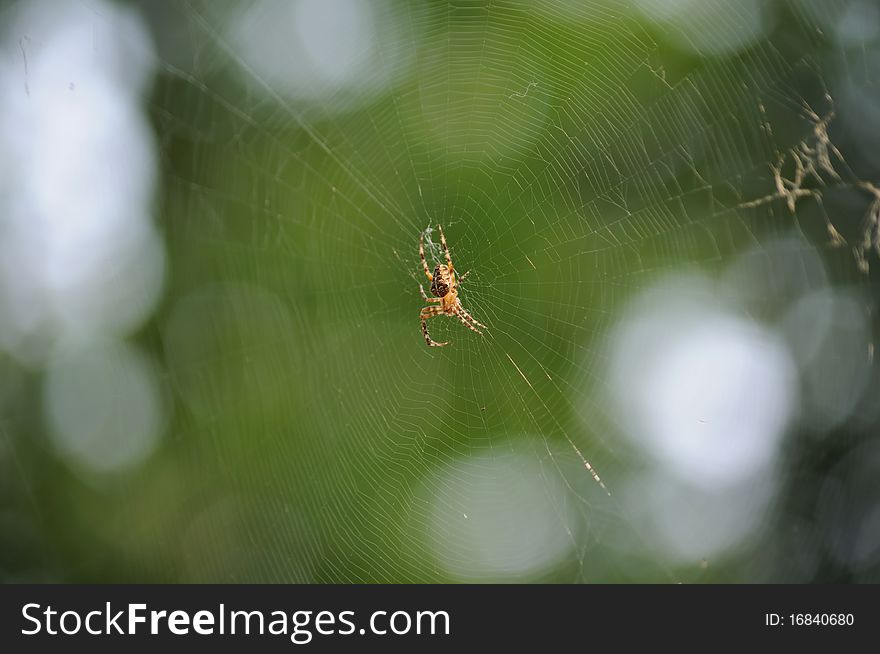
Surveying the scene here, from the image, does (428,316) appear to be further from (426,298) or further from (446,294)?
(446,294)

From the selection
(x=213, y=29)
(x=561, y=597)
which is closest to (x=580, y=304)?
(x=561, y=597)

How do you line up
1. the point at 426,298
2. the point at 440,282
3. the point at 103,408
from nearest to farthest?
the point at 440,282 → the point at 426,298 → the point at 103,408

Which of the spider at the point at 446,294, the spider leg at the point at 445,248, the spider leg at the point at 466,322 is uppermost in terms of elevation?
the spider leg at the point at 445,248

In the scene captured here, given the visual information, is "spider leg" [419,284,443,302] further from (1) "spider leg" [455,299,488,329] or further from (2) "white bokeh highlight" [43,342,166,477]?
(2) "white bokeh highlight" [43,342,166,477]

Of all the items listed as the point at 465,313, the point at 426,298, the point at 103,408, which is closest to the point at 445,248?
the point at 426,298

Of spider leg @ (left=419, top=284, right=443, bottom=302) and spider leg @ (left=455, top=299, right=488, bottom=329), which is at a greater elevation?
spider leg @ (left=419, top=284, right=443, bottom=302)

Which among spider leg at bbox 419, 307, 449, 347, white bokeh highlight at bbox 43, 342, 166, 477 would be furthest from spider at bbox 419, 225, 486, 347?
white bokeh highlight at bbox 43, 342, 166, 477

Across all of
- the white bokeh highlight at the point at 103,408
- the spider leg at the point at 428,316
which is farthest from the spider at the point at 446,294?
the white bokeh highlight at the point at 103,408

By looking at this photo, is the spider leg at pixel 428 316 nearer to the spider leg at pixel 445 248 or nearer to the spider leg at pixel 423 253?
the spider leg at pixel 423 253

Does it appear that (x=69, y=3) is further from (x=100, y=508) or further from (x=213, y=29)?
(x=100, y=508)
